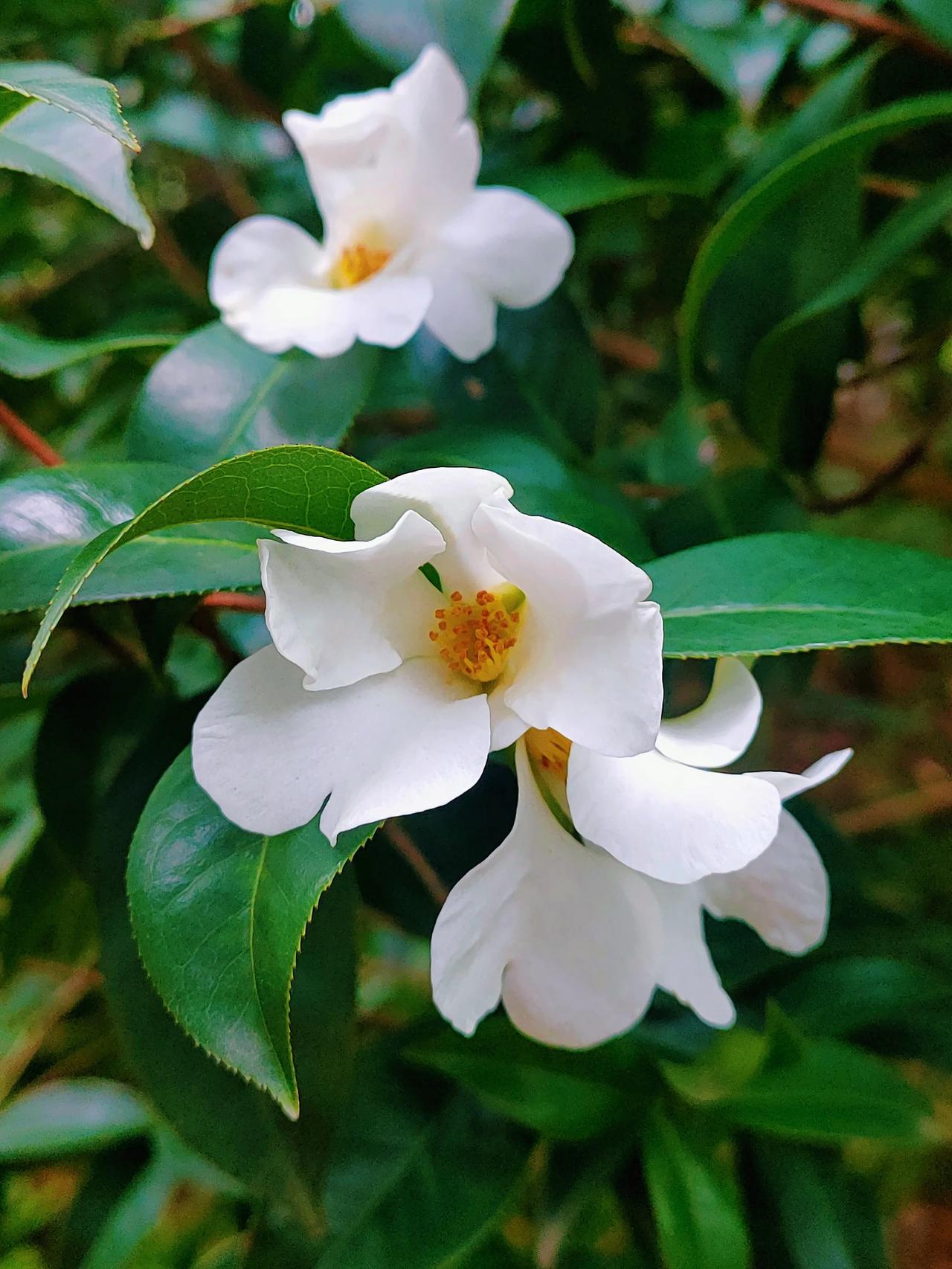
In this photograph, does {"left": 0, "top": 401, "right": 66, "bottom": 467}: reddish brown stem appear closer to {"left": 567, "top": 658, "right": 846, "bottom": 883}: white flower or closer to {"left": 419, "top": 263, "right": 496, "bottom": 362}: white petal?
{"left": 419, "top": 263, "right": 496, "bottom": 362}: white petal

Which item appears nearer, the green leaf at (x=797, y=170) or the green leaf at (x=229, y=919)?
the green leaf at (x=229, y=919)

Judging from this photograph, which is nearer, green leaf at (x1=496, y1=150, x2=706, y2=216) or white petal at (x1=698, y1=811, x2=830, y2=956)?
white petal at (x1=698, y1=811, x2=830, y2=956)

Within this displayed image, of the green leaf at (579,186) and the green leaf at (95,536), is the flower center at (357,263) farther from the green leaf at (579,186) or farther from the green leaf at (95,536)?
the green leaf at (95,536)

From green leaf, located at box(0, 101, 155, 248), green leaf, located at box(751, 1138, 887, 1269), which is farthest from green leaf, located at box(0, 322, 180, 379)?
green leaf, located at box(751, 1138, 887, 1269)

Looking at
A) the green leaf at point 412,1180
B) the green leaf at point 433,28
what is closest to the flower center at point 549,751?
the green leaf at point 412,1180

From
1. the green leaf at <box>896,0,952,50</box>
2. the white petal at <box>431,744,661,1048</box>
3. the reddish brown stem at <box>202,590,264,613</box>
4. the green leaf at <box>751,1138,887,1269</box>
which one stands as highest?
the green leaf at <box>896,0,952,50</box>

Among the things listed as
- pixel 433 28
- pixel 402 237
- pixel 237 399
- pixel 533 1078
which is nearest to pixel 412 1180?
pixel 533 1078
